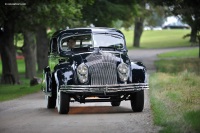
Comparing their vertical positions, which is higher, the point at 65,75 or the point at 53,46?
the point at 53,46

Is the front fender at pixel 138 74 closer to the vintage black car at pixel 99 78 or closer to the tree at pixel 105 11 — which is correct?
the vintage black car at pixel 99 78

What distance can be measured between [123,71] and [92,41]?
2.08 metres

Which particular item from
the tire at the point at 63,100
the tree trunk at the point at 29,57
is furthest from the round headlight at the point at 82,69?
the tree trunk at the point at 29,57

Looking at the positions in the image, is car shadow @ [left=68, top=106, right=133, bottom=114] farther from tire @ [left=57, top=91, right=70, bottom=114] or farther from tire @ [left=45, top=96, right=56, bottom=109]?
tire @ [left=57, top=91, right=70, bottom=114]

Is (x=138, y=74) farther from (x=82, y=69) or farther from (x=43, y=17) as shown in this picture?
(x=43, y=17)

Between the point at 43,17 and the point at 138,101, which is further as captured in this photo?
the point at 43,17

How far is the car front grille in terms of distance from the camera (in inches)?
562

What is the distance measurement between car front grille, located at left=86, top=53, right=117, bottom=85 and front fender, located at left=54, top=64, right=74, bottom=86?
46 cm

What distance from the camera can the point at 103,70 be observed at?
14305 mm

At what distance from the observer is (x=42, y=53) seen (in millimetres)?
42156

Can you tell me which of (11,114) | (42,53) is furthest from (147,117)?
(42,53)

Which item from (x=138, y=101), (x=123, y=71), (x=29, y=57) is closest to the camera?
(x=123, y=71)

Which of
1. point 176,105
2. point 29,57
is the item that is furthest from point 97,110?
point 29,57

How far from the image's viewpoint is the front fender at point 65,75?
14.3m
